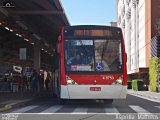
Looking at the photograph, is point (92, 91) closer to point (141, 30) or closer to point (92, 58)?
point (92, 58)

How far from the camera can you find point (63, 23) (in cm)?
3750

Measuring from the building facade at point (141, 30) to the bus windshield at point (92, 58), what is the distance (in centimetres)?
3818

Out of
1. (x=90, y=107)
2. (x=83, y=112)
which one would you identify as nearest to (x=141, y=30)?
(x=90, y=107)

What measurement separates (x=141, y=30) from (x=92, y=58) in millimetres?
48369

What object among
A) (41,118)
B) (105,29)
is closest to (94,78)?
(105,29)

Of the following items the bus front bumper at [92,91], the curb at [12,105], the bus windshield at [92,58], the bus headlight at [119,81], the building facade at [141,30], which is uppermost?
the building facade at [141,30]

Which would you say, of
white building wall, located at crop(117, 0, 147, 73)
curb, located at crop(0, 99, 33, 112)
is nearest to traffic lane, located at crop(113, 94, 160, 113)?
curb, located at crop(0, 99, 33, 112)

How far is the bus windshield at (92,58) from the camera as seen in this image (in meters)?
20.4

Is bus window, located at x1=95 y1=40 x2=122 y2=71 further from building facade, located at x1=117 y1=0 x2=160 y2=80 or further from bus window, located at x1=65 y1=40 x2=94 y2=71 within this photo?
building facade, located at x1=117 y1=0 x2=160 y2=80

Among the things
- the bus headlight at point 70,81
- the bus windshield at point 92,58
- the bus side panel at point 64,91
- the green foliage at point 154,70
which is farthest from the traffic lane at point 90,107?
the green foliage at point 154,70

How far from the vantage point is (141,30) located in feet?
222

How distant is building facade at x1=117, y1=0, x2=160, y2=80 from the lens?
6010cm

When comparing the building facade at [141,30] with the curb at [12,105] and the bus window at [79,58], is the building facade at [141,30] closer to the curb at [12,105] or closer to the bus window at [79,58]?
the curb at [12,105]

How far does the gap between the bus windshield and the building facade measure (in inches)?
1503
